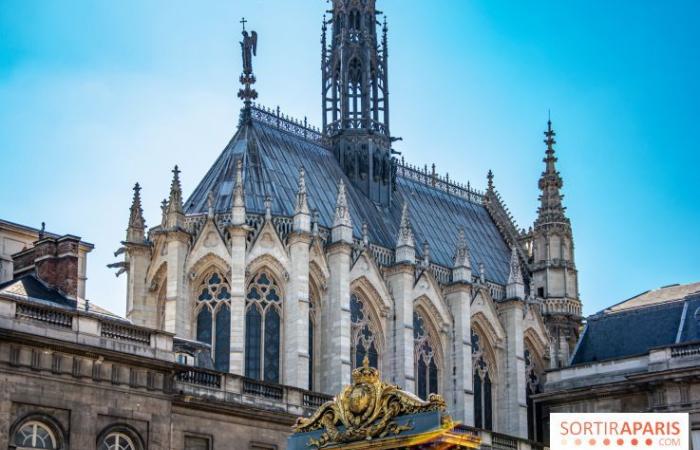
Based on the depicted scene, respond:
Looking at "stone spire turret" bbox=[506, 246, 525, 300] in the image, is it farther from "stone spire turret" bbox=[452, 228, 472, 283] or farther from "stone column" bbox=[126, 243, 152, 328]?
"stone column" bbox=[126, 243, 152, 328]

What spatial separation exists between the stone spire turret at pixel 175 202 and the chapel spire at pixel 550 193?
23.6m

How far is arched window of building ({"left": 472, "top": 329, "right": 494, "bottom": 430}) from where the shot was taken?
2411 inches

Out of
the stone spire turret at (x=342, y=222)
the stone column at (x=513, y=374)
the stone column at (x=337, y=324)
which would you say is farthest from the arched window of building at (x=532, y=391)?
the stone spire turret at (x=342, y=222)

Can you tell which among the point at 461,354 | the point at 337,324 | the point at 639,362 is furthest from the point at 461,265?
the point at 639,362

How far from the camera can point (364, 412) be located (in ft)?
54.4

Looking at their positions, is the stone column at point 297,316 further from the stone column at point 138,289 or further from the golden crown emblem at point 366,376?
the golden crown emblem at point 366,376

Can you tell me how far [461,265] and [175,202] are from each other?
14.6m

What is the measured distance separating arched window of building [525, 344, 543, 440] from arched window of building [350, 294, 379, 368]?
10.2 meters

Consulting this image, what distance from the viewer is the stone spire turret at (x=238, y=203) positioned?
5216 centimetres

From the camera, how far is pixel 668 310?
5262 cm

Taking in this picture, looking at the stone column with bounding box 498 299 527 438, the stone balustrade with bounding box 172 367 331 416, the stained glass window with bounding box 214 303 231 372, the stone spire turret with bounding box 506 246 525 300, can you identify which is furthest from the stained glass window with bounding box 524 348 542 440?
the stone balustrade with bounding box 172 367 331 416

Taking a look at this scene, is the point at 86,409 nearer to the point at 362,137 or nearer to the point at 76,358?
Result: the point at 76,358

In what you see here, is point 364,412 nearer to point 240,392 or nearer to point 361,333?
point 240,392

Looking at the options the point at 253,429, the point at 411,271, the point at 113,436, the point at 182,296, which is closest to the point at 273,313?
the point at 182,296
